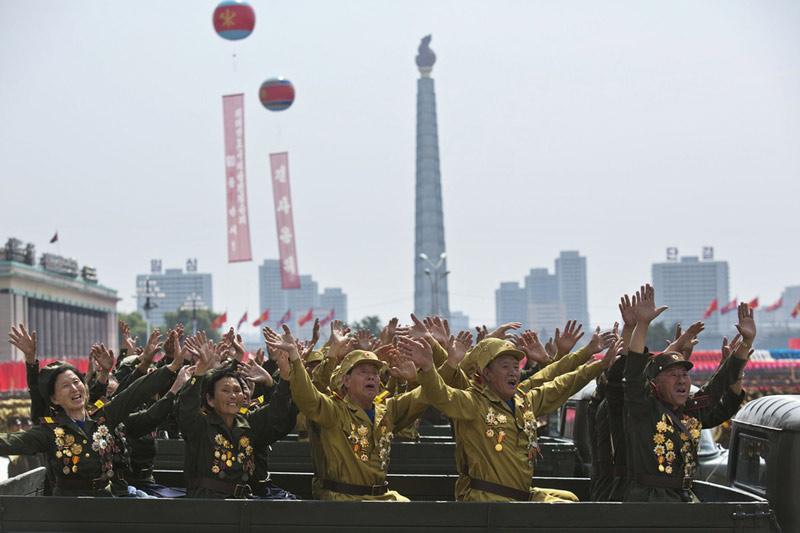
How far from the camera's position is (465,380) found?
7.44 metres

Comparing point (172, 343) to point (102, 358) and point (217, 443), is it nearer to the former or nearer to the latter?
point (102, 358)

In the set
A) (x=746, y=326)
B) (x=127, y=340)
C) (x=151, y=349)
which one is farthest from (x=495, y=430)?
(x=127, y=340)

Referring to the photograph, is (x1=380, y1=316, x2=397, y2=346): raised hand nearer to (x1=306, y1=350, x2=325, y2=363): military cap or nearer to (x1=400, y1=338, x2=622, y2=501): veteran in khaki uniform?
(x1=306, y1=350, x2=325, y2=363): military cap

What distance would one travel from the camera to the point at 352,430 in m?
6.60

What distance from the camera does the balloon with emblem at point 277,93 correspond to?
49.0 metres

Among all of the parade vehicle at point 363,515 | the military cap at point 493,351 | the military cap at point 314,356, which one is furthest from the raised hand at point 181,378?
the military cap at point 493,351

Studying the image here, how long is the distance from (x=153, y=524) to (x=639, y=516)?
2669 mm

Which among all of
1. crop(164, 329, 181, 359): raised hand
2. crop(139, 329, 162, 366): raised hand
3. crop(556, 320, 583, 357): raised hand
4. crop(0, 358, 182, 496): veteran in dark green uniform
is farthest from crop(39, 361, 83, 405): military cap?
crop(556, 320, 583, 357): raised hand

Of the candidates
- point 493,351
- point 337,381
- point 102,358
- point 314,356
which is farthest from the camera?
point 314,356

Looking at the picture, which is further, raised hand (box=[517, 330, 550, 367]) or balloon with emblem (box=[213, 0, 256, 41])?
balloon with emblem (box=[213, 0, 256, 41])

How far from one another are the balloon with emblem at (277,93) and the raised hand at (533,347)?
4232cm

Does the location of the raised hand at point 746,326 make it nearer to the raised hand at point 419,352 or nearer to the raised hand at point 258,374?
the raised hand at point 419,352

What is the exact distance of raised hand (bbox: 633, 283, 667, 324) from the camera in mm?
6426

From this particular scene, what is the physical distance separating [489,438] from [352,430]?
879 millimetres
